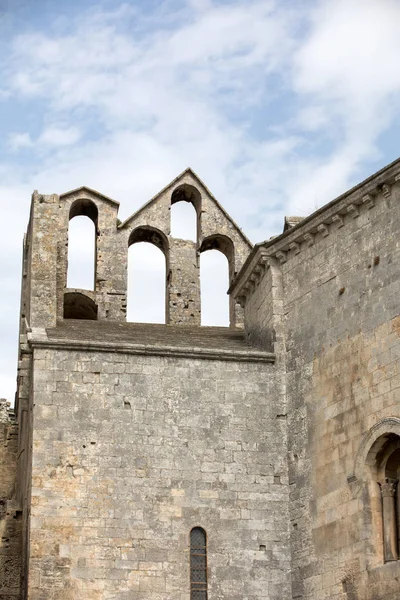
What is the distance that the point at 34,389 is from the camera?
62.1 feet

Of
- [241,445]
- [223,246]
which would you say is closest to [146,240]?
[223,246]

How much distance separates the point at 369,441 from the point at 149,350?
3.98 meters

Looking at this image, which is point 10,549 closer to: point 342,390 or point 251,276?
point 251,276

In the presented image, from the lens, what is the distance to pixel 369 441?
17.6 m

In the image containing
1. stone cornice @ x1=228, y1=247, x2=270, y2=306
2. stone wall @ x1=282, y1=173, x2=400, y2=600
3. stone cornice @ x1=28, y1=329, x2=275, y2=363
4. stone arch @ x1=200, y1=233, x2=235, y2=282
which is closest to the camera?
stone wall @ x1=282, y1=173, x2=400, y2=600

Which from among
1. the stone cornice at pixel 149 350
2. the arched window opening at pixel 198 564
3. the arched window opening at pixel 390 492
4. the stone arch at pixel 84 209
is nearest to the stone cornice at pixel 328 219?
the stone cornice at pixel 149 350

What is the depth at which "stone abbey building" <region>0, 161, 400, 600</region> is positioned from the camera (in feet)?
58.2

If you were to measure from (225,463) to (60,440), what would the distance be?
2629mm

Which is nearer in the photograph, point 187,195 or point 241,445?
point 241,445

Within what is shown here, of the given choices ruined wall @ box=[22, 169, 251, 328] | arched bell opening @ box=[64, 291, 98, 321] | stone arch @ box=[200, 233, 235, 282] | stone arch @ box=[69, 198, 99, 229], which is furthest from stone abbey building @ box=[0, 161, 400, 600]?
stone arch @ box=[69, 198, 99, 229]

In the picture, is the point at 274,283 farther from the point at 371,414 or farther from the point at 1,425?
the point at 1,425

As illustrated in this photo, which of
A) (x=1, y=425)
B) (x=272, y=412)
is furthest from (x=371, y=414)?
(x=1, y=425)

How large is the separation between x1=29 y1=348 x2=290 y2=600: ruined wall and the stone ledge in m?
0.09

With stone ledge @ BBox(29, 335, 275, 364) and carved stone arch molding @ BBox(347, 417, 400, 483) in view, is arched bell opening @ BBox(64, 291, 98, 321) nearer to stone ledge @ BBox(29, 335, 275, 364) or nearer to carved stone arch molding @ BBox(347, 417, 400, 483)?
stone ledge @ BBox(29, 335, 275, 364)
